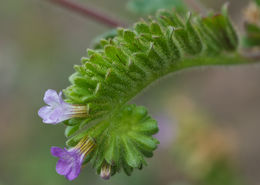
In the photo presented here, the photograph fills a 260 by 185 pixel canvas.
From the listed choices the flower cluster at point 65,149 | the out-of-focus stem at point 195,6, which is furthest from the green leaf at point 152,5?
the flower cluster at point 65,149

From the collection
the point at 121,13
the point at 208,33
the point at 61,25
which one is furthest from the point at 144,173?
the point at 208,33

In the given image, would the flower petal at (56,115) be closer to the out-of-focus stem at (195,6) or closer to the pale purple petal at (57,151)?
the pale purple petal at (57,151)

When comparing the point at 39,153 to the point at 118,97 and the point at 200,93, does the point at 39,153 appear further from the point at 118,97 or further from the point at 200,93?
the point at 118,97

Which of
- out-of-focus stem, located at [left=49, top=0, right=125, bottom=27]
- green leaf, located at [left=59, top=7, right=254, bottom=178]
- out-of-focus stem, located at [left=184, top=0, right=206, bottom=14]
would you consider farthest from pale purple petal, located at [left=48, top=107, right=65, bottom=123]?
out-of-focus stem, located at [left=184, top=0, right=206, bottom=14]

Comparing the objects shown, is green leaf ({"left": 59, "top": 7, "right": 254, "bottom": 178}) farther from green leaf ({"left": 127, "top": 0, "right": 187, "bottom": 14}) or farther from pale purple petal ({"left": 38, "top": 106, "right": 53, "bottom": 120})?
green leaf ({"left": 127, "top": 0, "right": 187, "bottom": 14})

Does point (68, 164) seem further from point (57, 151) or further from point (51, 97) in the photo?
point (51, 97)

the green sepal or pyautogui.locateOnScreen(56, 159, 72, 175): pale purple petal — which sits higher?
the green sepal
